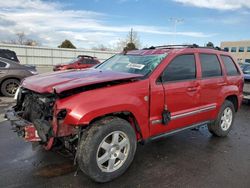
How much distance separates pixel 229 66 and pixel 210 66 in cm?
84

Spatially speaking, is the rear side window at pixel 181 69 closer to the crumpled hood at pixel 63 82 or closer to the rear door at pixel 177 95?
the rear door at pixel 177 95

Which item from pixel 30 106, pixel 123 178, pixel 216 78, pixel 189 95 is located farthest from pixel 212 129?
pixel 30 106

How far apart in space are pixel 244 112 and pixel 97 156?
6.53 meters

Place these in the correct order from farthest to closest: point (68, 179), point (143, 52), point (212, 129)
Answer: point (212, 129), point (143, 52), point (68, 179)

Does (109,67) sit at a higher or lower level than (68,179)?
higher

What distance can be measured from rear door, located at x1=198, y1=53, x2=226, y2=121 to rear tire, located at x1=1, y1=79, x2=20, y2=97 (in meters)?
7.35

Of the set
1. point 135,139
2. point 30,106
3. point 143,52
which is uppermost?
point 143,52

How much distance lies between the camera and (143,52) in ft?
15.1

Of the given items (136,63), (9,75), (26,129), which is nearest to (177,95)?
(136,63)

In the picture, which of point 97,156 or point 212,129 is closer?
point 97,156

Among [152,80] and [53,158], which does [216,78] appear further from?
[53,158]

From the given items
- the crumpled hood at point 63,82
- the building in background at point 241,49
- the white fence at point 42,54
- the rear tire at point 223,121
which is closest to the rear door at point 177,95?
the crumpled hood at point 63,82

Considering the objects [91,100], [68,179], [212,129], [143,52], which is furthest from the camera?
[212,129]

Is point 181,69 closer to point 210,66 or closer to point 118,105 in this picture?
→ point 210,66
